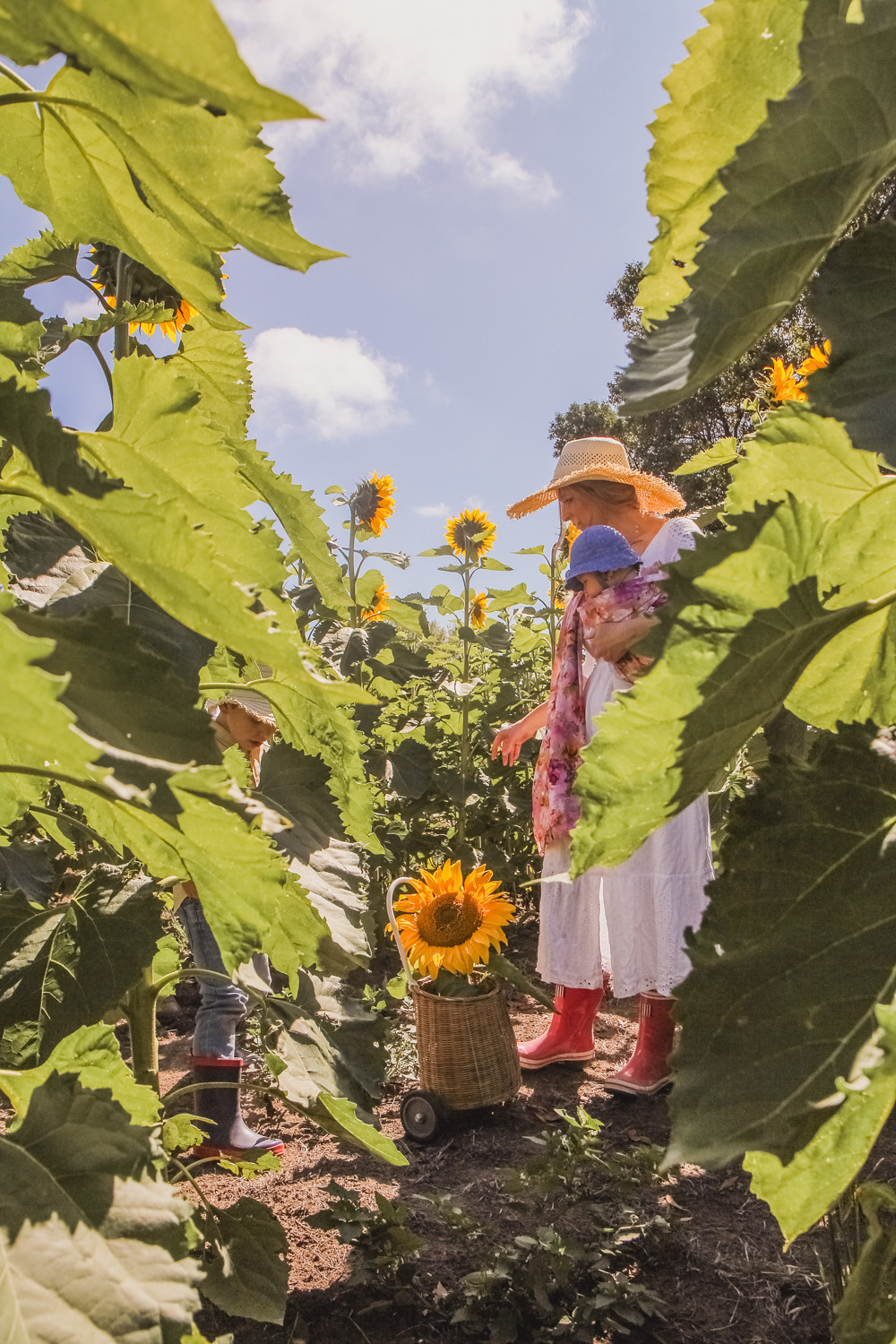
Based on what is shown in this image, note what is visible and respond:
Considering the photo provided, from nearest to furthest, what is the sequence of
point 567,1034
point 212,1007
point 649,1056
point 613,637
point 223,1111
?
point 223,1111 → point 212,1007 → point 613,637 → point 649,1056 → point 567,1034

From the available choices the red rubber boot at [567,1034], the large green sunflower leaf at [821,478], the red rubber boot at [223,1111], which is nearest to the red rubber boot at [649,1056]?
the red rubber boot at [567,1034]

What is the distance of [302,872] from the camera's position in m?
1.21

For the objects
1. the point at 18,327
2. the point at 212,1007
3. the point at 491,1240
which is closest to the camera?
the point at 18,327

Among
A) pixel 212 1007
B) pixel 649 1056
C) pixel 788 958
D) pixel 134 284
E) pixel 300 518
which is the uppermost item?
pixel 134 284

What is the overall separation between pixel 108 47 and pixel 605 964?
309cm

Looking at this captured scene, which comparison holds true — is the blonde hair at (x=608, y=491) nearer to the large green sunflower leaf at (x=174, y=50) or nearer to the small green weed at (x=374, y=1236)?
the small green weed at (x=374, y=1236)

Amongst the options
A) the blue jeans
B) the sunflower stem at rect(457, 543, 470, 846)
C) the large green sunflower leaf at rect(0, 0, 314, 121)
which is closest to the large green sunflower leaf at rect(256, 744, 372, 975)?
the large green sunflower leaf at rect(0, 0, 314, 121)

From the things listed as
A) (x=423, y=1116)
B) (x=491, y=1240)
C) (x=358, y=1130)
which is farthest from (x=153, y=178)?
(x=423, y=1116)

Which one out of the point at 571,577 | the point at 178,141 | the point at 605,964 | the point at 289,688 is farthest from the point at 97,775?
the point at 605,964

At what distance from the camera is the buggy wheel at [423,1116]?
102 inches

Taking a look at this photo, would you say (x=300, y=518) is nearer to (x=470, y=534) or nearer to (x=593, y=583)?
(x=593, y=583)

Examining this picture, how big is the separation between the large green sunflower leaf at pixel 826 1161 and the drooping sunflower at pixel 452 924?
229 cm

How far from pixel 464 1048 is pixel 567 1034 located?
1.94 feet

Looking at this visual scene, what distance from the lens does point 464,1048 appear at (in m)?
2.64
